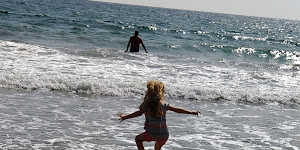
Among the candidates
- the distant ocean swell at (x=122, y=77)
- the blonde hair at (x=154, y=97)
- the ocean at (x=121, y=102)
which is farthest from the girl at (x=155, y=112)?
the distant ocean swell at (x=122, y=77)

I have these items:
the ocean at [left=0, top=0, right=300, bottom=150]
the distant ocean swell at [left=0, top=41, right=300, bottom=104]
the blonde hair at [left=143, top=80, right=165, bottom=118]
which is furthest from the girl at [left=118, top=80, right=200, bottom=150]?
the distant ocean swell at [left=0, top=41, right=300, bottom=104]

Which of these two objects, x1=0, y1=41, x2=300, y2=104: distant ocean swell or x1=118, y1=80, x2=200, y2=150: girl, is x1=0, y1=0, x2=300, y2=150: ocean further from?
x1=118, y1=80, x2=200, y2=150: girl

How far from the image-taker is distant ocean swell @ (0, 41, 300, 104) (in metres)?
11.4

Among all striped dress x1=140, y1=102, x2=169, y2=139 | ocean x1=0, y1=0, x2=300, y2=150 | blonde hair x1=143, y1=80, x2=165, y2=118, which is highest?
blonde hair x1=143, y1=80, x2=165, y2=118

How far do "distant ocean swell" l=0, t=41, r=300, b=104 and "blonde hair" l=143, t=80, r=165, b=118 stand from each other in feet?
19.6

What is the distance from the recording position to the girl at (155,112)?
5.06 meters

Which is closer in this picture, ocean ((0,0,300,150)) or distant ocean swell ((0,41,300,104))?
ocean ((0,0,300,150))

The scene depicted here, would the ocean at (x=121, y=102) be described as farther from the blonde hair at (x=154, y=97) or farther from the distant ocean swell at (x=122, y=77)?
the blonde hair at (x=154, y=97)

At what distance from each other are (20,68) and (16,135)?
21.7 ft

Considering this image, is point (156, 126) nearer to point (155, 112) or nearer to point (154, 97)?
point (155, 112)

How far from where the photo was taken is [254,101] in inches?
464

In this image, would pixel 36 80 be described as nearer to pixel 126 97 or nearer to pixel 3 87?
pixel 3 87

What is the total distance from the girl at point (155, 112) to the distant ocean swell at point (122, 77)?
5.86m

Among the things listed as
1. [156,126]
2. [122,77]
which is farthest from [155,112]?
[122,77]
